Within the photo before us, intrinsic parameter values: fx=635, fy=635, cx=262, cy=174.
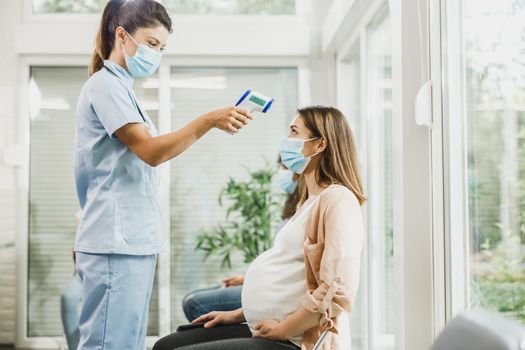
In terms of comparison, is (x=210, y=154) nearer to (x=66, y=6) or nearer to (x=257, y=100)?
(x=66, y=6)

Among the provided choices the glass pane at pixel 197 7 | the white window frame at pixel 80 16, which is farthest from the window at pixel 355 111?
the glass pane at pixel 197 7

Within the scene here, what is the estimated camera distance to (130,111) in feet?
5.16

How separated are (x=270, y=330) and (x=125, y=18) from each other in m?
0.89

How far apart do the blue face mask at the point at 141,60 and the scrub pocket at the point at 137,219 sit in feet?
1.19

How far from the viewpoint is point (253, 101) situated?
173 centimetres

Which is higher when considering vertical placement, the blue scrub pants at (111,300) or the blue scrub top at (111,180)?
the blue scrub top at (111,180)

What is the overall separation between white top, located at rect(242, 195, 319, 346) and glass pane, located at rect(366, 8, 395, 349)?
1.08 m

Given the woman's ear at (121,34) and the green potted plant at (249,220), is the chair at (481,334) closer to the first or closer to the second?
the woman's ear at (121,34)

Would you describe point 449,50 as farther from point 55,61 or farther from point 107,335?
point 55,61

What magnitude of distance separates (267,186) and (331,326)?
93.8 inches

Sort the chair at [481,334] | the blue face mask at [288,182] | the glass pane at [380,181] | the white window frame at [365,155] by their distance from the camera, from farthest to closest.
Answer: the white window frame at [365,155], the blue face mask at [288,182], the glass pane at [380,181], the chair at [481,334]

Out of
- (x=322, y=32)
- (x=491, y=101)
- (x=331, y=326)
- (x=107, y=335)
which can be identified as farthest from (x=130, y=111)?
(x=322, y=32)

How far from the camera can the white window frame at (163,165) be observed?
3.98 metres

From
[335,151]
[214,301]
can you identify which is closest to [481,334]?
[335,151]
